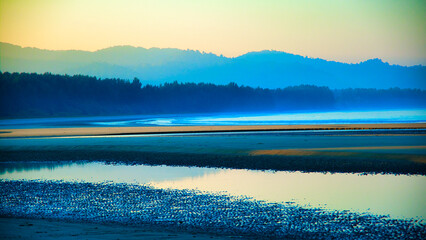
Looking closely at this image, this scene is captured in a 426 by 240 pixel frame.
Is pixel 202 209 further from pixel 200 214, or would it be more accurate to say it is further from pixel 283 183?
pixel 283 183

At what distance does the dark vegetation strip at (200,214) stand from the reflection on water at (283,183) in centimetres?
158

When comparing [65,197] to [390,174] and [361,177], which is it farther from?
[390,174]

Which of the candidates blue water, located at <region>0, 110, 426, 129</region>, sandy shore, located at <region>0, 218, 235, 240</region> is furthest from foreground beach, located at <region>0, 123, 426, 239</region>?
blue water, located at <region>0, 110, 426, 129</region>

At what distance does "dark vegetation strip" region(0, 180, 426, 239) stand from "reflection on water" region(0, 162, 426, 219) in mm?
1578

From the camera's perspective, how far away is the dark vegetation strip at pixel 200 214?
49.7 ft

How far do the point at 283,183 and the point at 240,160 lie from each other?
28.1 feet

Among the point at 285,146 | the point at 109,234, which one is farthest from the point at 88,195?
the point at 285,146

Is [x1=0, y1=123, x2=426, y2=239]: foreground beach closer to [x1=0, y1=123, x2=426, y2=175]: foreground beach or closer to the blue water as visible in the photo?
[x1=0, y1=123, x2=426, y2=175]: foreground beach

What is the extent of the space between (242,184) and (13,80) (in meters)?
174

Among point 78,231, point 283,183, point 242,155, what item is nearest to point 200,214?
point 78,231

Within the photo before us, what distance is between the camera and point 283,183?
24734mm

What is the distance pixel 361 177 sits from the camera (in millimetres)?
26156

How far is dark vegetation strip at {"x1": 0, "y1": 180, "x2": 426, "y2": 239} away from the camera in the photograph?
Answer: 49.7 ft

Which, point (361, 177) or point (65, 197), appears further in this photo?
point (361, 177)
